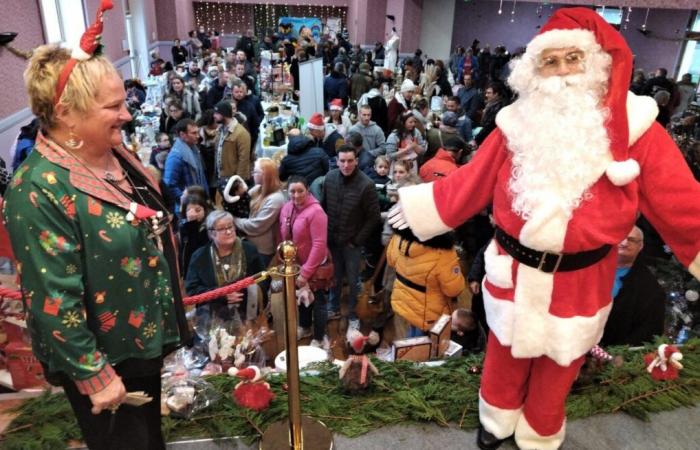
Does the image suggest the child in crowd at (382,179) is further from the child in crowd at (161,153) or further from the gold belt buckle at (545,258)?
the gold belt buckle at (545,258)

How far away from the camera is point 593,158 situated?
5.50ft

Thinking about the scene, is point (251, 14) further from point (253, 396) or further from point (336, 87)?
point (253, 396)

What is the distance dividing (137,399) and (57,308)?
379mm

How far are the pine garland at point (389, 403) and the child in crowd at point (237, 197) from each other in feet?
7.05

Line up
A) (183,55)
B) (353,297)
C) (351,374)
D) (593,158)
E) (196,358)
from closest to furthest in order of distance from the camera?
1. (593,158)
2. (351,374)
3. (196,358)
4. (353,297)
5. (183,55)

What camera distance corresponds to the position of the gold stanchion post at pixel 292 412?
182 centimetres

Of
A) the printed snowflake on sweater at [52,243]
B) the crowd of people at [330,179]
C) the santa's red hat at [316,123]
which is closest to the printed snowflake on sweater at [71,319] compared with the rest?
the printed snowflake on sweater at [52,243]

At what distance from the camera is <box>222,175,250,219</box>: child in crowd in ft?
14.3

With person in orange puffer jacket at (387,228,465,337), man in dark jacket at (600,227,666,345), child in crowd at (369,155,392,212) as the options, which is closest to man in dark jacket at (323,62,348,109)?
child in crowd at (369,155,392,212)

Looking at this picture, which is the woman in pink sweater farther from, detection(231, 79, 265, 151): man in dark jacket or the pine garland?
detection(231, 79, 265, 151): man in dark jacket

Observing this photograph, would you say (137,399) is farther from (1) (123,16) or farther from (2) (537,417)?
(1) (123,16)

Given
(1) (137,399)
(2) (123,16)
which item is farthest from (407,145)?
(2) (123,16)

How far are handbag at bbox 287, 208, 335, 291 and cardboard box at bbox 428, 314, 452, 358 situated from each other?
143 cm

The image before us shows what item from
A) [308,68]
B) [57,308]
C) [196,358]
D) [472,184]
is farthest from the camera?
[308,68]
